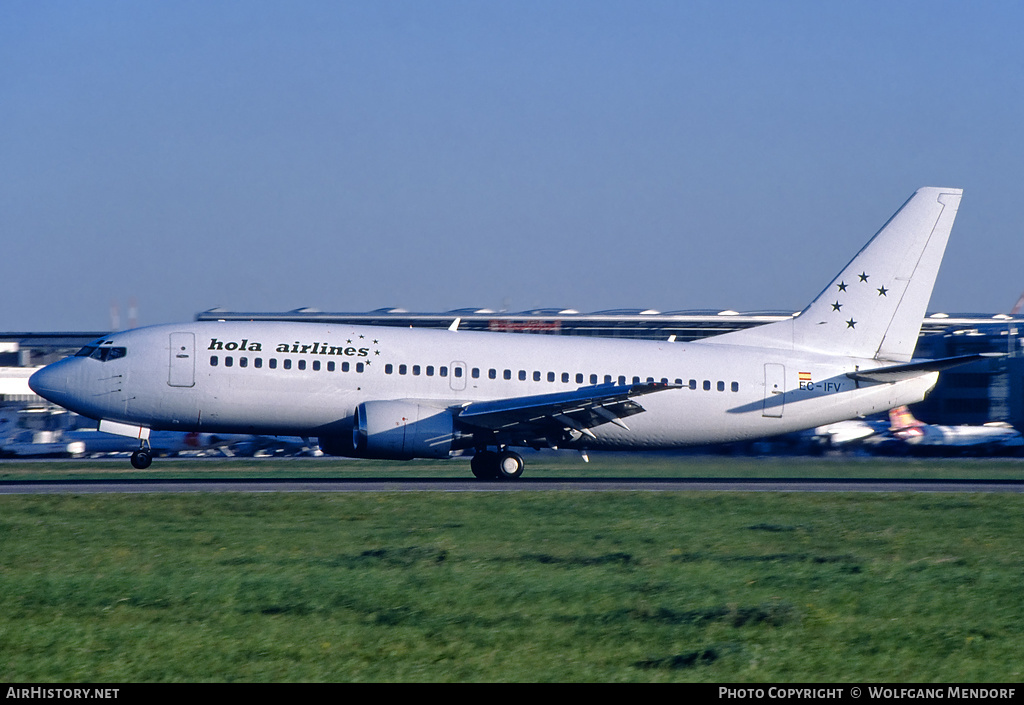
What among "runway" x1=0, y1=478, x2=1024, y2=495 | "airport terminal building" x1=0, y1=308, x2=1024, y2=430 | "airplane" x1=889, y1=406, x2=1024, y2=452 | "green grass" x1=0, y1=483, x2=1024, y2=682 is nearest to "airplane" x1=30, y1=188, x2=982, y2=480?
"runway" x1=0, y1=478, x2=1024, y2=495

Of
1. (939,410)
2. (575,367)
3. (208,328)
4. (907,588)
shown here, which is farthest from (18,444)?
(939,410)

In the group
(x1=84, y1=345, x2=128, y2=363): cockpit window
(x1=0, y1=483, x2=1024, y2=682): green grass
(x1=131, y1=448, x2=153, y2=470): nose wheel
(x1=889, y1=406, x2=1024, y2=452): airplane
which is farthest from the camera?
(x1=889, y1=406, x2=1024, y2=452): airplane

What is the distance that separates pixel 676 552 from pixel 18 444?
162 feet

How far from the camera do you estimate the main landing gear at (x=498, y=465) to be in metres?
29.9

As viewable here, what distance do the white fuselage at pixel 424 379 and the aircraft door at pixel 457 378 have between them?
28mm

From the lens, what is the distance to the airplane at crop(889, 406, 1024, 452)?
58688 mm

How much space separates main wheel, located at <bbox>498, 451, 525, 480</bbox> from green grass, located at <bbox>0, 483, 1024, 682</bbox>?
312 inches

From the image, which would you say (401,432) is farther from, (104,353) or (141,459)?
(104,353)

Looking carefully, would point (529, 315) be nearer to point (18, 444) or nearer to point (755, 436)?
point (18, 444)

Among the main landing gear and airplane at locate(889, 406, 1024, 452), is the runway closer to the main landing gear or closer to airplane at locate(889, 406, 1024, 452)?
the main landing gear

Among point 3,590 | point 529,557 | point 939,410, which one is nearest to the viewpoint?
point 3,590

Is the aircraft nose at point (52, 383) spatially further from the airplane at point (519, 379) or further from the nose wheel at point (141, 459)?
the nose wheel at point (141, 459)

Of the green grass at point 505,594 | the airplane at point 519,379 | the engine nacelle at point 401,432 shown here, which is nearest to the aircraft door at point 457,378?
the airplane at point 519,379

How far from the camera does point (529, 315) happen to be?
93.9 metres
